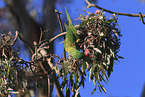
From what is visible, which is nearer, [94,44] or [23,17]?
[94,44]

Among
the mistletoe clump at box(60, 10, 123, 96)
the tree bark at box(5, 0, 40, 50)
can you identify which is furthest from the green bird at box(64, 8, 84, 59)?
the tree bark at box(5, 0, 40, 50)

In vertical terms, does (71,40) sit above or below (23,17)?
below

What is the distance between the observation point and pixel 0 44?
1.29m

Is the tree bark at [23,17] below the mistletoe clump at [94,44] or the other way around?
the other way around

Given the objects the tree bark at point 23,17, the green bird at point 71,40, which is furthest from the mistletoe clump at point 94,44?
the tree bark at point 23,17

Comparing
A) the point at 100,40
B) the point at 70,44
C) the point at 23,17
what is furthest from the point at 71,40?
the point at 23,17

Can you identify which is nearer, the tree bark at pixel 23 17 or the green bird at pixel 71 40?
the green bird at pixel 71 40

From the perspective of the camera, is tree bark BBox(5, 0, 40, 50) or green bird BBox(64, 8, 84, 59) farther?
tree bark BBox(5, 0, 40, 50)

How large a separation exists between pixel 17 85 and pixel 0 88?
88 mm

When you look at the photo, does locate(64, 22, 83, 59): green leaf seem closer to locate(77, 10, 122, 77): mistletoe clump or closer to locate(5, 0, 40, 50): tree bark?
locate(77, 10, 122, 77): mistletoe clump

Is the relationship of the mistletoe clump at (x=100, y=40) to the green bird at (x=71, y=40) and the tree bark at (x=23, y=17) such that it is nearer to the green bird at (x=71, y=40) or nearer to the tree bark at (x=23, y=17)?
the green bird at (x=71, y=40)

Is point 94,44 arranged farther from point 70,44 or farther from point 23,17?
point 23,17

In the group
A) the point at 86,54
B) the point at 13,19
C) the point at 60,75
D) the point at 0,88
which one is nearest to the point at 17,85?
the point at 0,88

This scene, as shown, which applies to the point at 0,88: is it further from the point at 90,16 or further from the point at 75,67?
the point at 90,16
